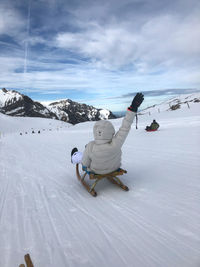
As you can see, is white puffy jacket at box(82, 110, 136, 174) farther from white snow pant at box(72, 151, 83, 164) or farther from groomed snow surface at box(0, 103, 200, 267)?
groomed snow surface at box(0, 103, 200, 267)

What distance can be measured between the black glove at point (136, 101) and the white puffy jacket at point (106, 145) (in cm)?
9

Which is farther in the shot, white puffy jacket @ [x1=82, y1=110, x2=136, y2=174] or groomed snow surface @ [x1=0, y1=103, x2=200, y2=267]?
white puffy jacket @ [x1=82, y1=110, x2=136, y2=174]

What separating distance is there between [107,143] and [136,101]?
3.52 feet

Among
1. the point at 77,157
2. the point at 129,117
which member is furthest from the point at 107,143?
the point at 77,157

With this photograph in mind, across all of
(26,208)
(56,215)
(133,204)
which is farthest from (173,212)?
(26,208)

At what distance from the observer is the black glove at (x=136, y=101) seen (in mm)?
3498

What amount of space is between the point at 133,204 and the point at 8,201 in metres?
2.79

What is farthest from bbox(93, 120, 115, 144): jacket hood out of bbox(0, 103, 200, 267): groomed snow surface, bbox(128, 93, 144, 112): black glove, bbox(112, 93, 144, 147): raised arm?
bbox(0, 103, 200, 267): groomed snow surface

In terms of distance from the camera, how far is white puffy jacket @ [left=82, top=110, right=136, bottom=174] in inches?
145

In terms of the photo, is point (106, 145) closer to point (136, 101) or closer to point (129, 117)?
point (129, 117)

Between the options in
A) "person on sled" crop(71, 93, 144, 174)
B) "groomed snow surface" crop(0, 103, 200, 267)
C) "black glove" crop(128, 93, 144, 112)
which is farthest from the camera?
"person on sled" crop(71, 93, 144, 174)

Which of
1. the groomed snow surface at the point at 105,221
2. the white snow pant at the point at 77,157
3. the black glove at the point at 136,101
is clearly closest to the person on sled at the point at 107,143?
the black glove at the point at 136,101

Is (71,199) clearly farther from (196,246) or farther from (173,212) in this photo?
(196,246)

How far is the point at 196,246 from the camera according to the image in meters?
2.30
